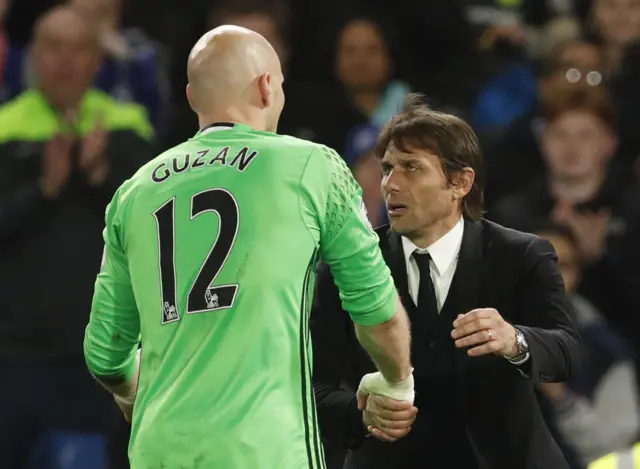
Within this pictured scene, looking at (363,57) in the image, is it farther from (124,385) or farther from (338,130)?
(124,385)

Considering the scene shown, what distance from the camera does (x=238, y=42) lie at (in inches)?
136

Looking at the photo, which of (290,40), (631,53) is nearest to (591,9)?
(631,53)

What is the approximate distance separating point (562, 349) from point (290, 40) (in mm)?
5052

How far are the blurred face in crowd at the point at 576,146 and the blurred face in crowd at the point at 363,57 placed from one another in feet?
3.41

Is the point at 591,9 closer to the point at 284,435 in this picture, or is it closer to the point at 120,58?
the point at 120,58

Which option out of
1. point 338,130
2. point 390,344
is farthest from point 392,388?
point 338,130

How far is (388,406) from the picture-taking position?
136 inches

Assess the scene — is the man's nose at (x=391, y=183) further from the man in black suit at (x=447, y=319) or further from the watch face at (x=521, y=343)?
the watch face at (x=521, y=343)

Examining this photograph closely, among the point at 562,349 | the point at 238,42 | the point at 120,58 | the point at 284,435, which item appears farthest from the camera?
the point at 120,58

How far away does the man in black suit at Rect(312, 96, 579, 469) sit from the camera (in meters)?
3.73

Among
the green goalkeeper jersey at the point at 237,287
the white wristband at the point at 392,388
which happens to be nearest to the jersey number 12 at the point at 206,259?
the green goalkeeper jersey at the point at 237,287

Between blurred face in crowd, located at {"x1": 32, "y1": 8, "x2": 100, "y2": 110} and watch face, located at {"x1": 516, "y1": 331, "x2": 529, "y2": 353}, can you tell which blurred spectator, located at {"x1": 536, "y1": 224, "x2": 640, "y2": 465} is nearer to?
blurred face in crowd, located at {"x1": 32, "y1": 8, "x2": 100, "y2": 110}

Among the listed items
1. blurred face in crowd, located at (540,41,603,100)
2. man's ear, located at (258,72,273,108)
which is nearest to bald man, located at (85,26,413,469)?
man's ear, located at (258,72,273,108)

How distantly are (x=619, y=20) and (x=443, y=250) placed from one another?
4.58m
